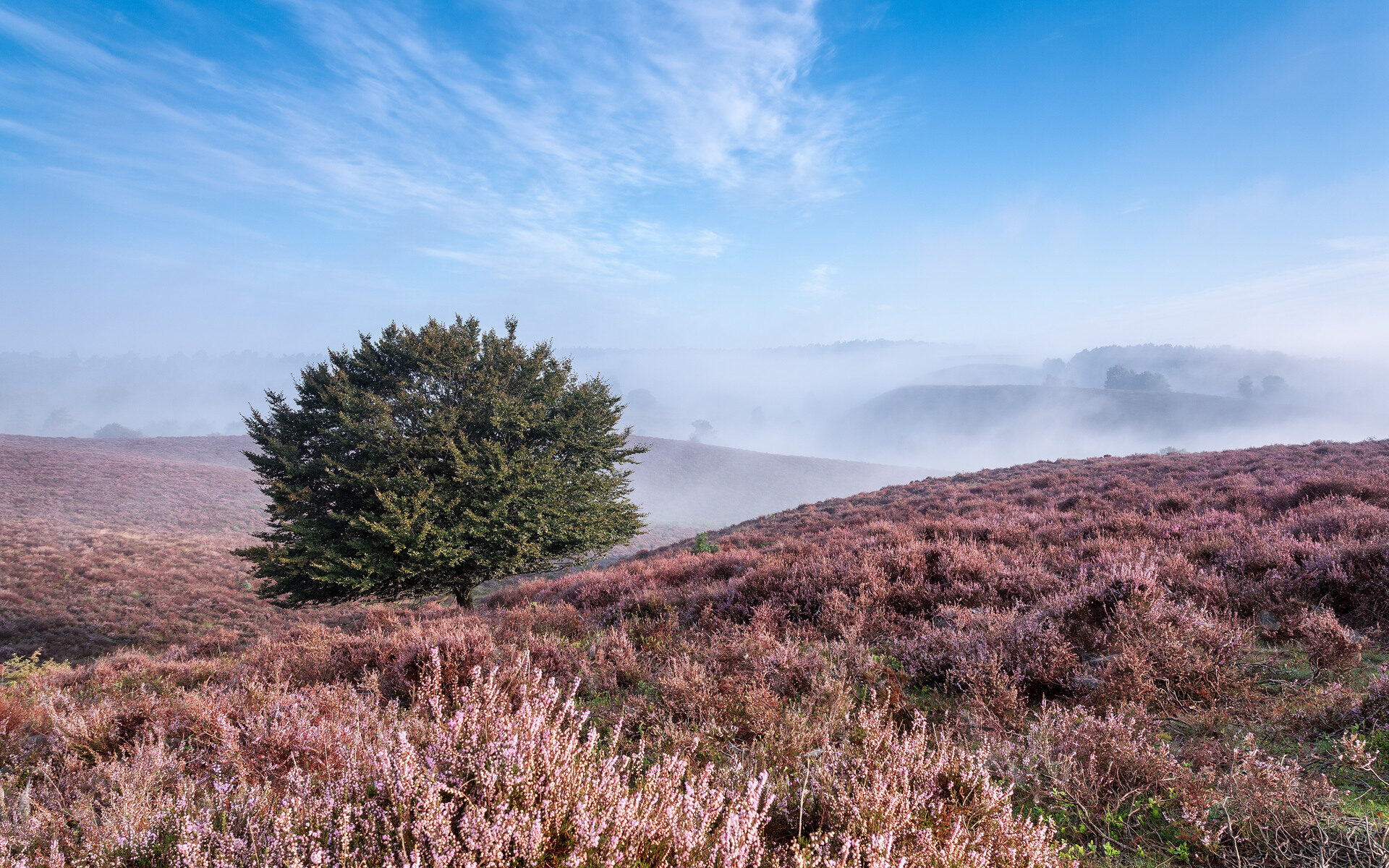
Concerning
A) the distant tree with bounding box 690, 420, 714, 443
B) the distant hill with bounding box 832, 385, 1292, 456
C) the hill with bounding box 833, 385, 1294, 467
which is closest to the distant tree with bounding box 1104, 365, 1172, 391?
the hill with bounding box 833, 385, 1294, 467

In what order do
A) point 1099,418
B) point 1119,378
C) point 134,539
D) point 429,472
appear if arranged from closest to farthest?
point 429,472, point 134,539, point 1099,418, point 1119,378

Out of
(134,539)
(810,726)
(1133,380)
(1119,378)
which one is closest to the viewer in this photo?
(810,726)

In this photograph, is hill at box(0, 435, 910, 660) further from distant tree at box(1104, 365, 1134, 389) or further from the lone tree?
distant tree at box(1104, 365, 1134, 389)

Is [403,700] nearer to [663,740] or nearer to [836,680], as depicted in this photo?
[663,740]

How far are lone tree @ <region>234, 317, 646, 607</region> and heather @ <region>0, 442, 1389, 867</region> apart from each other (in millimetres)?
4482

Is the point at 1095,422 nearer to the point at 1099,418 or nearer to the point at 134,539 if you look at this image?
the point at 1099,418

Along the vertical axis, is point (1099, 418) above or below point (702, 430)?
below

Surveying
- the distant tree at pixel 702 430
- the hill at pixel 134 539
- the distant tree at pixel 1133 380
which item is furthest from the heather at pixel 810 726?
the distant tree at pixel 1133 380

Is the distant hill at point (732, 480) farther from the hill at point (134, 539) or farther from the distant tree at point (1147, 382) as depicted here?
the distant tree at point (1147, 382)

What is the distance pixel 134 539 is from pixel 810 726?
3734 cm

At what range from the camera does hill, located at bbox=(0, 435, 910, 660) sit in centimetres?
1501

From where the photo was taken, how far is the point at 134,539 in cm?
2605

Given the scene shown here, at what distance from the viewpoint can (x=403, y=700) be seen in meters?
4.86

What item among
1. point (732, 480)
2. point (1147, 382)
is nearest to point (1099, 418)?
point (1147, 382)
